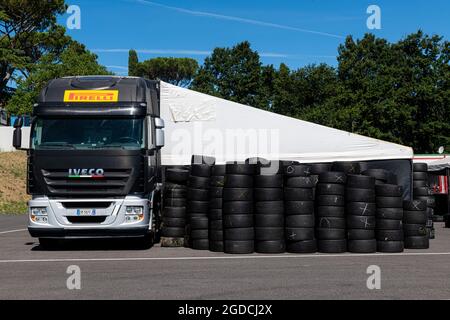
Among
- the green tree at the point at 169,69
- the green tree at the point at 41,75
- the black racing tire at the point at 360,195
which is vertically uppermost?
the green tree at the point at 169,69

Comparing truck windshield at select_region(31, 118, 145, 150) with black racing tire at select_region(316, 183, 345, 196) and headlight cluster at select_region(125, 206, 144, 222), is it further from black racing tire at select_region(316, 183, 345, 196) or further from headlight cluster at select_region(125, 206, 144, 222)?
black racing tire at select_region(316, 183, 345, 196)

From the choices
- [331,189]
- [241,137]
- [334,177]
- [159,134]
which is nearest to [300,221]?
[331,189]

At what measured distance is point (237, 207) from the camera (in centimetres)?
1227

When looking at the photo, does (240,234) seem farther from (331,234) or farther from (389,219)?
(389,219)

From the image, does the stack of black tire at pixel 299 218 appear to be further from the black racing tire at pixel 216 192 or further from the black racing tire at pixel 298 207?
the black racing tire at pixel 216 192

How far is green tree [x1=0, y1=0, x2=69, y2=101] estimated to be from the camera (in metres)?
49.2

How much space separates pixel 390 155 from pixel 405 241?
342 cm

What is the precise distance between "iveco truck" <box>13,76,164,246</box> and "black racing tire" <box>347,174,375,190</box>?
13.0 feet

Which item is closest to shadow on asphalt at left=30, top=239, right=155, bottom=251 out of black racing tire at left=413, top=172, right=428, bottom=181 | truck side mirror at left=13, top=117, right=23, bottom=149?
truck side mirror at left=13, top=117, right=23, bottom=149

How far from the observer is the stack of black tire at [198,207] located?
12938mm

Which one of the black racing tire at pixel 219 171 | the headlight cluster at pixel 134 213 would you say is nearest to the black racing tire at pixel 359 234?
the black racing tire at pixel 219 171

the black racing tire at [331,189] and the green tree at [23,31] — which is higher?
the green tree at [23,31]

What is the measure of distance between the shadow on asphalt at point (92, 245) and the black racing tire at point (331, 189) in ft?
12.7

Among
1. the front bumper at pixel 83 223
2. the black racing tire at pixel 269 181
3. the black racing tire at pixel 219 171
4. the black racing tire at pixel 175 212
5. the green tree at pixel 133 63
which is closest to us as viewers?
the front bumper at pixel 83 223
